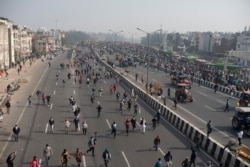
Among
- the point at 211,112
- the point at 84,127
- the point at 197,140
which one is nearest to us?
the point at 197,140

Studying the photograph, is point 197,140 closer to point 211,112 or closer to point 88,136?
point 88,136

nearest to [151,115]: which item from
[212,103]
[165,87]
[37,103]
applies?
[212,103]

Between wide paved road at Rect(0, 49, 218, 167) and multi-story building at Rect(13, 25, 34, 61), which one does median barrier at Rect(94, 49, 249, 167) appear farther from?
multi-story building at Rect(13, 25, 34, 61)

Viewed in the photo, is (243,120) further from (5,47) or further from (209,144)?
(5,47)

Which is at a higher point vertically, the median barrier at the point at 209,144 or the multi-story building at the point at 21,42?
the multi-story building at the point at 21,42

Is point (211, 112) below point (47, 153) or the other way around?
below

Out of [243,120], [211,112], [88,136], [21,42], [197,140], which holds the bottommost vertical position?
[88,136]

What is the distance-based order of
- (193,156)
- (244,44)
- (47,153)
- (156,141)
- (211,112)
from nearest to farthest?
(47,153), (193,156), (156,141), (211,112), (244,44)

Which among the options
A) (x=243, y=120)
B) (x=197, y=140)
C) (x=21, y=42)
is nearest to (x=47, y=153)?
(x=197, y=140)

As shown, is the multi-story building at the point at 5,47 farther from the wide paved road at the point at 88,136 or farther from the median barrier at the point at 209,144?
the median barrier at the point at 209,144

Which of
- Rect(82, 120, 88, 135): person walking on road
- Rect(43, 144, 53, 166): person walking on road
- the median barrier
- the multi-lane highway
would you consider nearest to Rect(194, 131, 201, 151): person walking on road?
the median barrier

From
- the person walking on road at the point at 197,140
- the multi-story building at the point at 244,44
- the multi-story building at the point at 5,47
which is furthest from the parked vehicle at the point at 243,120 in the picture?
the multi-story building at the point at 244,44

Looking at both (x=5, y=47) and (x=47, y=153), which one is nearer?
(x=47, y=153)

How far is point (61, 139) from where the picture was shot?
78.7ft
